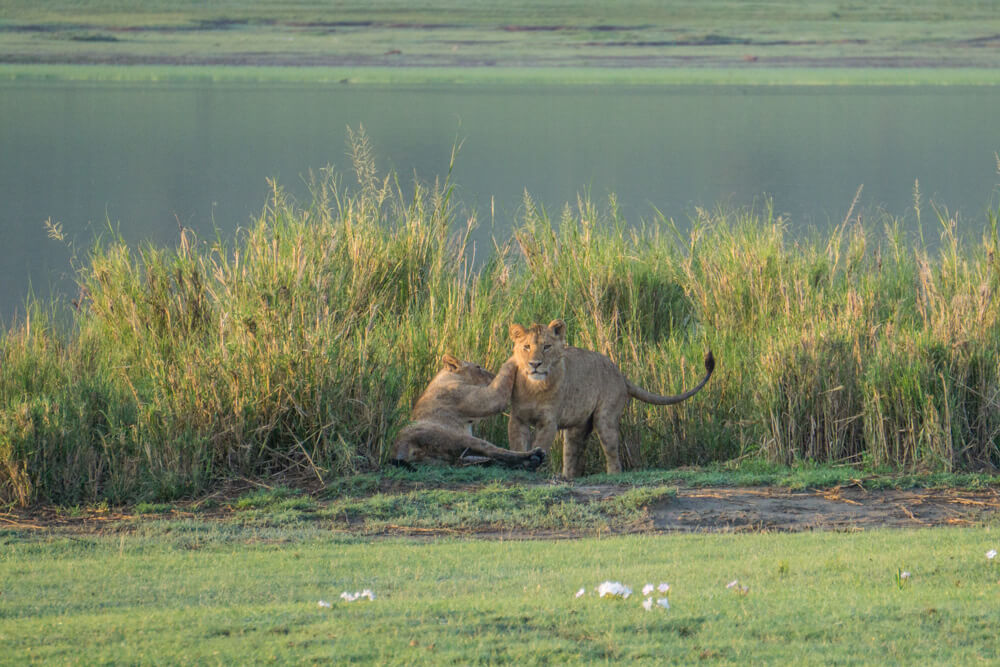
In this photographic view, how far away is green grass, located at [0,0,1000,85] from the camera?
102 meters

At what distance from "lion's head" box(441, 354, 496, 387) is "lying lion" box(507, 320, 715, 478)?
0.38 metres

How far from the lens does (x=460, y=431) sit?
9617 millimetres

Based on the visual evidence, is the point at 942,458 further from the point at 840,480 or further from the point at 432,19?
the point at 432,19

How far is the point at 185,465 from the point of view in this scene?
8.86m

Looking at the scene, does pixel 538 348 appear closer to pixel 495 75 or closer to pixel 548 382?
pixel 548 382

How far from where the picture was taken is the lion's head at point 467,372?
10.1 m

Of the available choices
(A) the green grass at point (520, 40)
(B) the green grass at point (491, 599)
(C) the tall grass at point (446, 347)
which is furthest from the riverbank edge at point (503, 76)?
(B) the green grass at point (491, 599)

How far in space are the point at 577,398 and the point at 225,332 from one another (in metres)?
2.59

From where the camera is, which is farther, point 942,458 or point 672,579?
point 942,458

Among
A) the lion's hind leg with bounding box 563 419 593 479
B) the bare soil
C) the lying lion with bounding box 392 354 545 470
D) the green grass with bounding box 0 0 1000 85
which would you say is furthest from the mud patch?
the green grass with bounding box 0 0 1000 85

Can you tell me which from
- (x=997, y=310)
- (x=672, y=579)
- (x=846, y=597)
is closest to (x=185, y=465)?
(x=672, y=579)

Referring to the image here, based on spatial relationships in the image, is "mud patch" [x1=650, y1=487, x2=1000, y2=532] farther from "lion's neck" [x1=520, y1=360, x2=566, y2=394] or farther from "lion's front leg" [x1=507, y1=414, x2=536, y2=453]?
"lion's front leg" [x1=507, y1=414, x2=536, y2=453]

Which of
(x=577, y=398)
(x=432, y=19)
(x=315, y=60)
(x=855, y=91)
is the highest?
(x=432, y=19)

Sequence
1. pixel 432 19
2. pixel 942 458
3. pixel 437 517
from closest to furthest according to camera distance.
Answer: pixel 437 517, pixel 942 458, pixel 432 19
